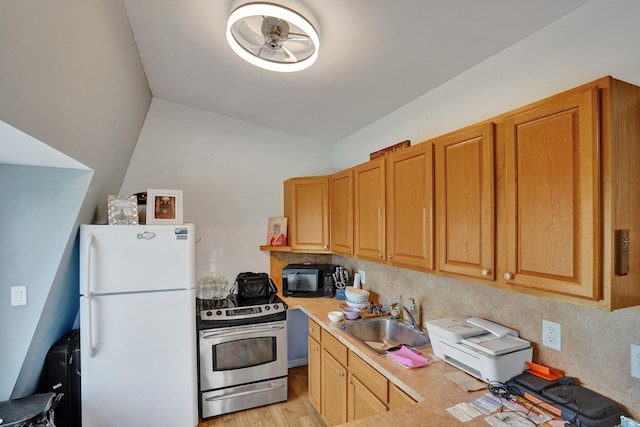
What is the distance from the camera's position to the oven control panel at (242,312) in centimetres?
257

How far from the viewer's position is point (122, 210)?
223cm

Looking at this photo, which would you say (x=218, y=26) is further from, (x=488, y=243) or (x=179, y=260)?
(x=488, y=243)

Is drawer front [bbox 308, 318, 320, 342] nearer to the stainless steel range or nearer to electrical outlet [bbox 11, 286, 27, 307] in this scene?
the stainless steel range

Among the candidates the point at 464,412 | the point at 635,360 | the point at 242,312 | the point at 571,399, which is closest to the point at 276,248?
the point at 242,312

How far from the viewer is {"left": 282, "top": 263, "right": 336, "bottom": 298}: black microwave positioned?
9.88ft

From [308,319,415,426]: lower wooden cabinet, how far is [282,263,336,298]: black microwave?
52 cm

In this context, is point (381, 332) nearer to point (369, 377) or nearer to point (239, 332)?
point (369, 377)

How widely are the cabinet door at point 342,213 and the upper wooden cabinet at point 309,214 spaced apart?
97 mm

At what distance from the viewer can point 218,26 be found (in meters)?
1.63

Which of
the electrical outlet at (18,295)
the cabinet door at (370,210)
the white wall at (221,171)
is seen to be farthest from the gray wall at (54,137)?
the cabinet door at (370,210)

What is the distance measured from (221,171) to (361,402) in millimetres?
2471

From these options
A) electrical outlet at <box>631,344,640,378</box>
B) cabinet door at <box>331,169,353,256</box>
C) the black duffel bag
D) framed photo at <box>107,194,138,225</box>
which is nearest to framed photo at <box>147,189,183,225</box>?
framed photo at <box>107,194,138,225</box>

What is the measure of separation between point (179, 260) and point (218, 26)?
162cm

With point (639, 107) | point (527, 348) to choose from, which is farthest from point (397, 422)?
point (639, 107)
